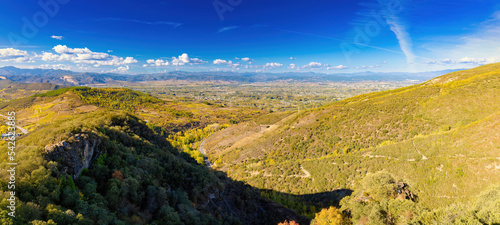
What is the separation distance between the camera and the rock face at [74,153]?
53.7 feet

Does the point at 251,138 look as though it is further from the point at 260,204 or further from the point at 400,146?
the point at 400,146

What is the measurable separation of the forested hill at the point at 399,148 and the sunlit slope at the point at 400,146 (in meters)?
0.10

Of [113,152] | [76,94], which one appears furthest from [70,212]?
[76,94]

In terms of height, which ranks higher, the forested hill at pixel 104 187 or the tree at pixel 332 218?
the forested hill at pixel 104 187

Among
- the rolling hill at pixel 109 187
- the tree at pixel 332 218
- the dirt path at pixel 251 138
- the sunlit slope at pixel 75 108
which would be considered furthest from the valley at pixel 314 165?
the sunlit slope at pixel 75 108

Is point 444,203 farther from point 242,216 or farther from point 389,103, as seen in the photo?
point 389,103

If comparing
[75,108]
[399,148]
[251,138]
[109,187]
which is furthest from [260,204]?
[75,108]

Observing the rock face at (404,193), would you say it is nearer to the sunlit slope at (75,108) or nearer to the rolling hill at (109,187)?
the rolling hill at (109,187)

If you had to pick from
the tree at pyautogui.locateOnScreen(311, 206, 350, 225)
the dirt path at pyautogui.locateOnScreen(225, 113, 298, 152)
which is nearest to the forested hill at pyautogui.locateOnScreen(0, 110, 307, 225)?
the tree at pyautogui.locateOnScreen(311, 206, 350, 225)

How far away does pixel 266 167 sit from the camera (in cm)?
6100

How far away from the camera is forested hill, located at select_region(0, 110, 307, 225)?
40.8 ft

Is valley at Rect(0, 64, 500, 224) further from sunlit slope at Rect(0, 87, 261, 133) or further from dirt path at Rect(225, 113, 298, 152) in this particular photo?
sunlit slope at Rect(0, 87, 261, 133)

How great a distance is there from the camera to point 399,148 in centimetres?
4259

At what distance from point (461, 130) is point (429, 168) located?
1346cm
